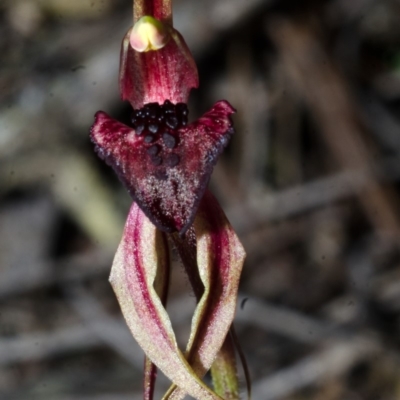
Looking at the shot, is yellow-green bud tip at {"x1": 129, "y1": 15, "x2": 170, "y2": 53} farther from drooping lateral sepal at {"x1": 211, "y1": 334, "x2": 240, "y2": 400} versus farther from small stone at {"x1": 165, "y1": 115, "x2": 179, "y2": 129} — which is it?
drooping lateral sepal at {"x1": 211, "y1": 334, "x2": 240, "y2": 400}

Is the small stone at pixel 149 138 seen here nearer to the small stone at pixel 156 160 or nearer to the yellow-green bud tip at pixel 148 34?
the small stone at pixel 156 160

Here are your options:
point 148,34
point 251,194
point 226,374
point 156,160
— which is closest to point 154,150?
point 156,160

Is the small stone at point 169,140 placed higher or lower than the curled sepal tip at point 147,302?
higher

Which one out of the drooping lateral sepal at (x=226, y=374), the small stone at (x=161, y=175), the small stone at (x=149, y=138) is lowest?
the drooping lateral sepal at (x=226, y=374)

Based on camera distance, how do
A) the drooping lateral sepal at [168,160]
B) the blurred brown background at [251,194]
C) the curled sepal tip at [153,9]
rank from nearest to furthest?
the drooping lateral sepal at [168,160], the curled sepal tip at [153,9], the blurred brown background at [251,194]

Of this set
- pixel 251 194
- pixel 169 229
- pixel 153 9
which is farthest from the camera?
pixel 251 194

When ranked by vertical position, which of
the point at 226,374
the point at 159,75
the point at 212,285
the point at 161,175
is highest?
the point at 159,75

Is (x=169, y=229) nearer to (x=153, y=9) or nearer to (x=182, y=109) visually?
(x=182, y=109)

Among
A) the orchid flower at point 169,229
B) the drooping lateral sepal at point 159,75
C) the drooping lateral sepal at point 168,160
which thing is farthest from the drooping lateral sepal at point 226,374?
the drooping lateral sepal at point 159,75
